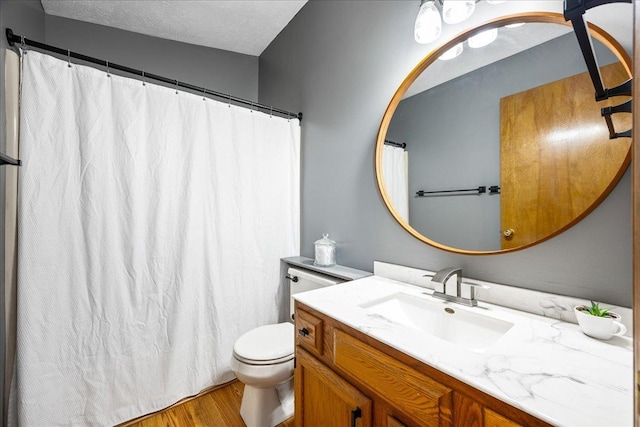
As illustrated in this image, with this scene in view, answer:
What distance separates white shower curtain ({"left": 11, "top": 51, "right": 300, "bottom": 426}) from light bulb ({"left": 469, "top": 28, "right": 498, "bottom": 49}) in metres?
1.31

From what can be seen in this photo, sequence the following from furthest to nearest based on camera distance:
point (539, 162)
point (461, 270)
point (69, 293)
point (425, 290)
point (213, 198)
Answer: point (213, 198) < point (69, 293) < point (425, 290) < point (461, 270) < point (539, 162)

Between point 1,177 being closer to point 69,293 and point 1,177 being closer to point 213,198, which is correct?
point 69,293

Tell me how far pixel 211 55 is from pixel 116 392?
263cm


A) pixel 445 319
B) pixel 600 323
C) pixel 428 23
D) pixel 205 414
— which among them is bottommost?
pixel 205 414

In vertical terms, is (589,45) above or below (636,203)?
above

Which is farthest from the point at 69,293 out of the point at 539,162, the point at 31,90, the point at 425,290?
the point at 539,162

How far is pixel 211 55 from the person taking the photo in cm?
250

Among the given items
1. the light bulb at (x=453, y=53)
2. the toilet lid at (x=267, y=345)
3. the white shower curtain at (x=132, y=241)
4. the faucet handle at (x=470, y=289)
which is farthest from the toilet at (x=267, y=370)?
the light bulb at (x=453, y=53)

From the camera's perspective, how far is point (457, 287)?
1082 millimetres

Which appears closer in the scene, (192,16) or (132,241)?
(132,241)

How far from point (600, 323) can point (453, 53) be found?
1117 mm

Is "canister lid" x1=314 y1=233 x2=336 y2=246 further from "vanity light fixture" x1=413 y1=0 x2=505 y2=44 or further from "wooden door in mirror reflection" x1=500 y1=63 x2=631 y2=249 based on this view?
"vanity light fixture" x1=413 y1=0 x2=505 y2=44

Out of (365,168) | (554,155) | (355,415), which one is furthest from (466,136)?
(355,415)

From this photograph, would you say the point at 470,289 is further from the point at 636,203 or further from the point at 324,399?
the point at 636,203
